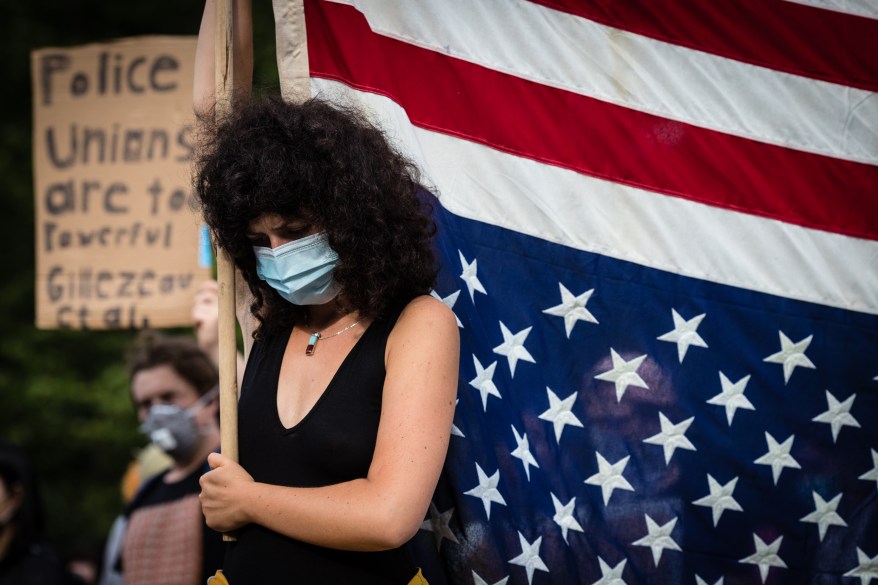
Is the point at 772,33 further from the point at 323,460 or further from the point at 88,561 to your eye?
the point at 88,561

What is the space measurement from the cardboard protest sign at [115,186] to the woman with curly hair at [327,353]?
7.93 feet

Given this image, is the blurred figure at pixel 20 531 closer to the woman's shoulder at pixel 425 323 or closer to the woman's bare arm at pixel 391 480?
the woman's bare arm at pixel 391 480

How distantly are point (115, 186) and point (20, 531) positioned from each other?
5.69ft

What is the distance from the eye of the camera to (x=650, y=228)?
3.32 meters

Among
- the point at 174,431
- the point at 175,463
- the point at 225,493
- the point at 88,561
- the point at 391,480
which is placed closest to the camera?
the point at 391,480

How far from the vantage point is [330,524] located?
7.44ft

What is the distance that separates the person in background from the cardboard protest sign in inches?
9.7

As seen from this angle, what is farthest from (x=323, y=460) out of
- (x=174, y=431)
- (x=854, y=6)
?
(x=174, y=431)

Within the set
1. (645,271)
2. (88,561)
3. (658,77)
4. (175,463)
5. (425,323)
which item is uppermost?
(658,77)

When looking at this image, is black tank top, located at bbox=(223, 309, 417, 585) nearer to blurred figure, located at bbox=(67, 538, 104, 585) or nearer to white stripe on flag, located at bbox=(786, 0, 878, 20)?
white stripe on flag, located at bbox=(786, 0, 878, 20)

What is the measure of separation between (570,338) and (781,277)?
0.76 metres

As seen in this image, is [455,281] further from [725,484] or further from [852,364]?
[852,364]

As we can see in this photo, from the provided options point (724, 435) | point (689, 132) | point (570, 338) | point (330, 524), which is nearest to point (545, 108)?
point (689, 132)

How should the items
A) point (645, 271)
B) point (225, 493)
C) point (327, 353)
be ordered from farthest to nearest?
1. point (645, 271)
2. point (327, 353)
3. point (225, 493)
